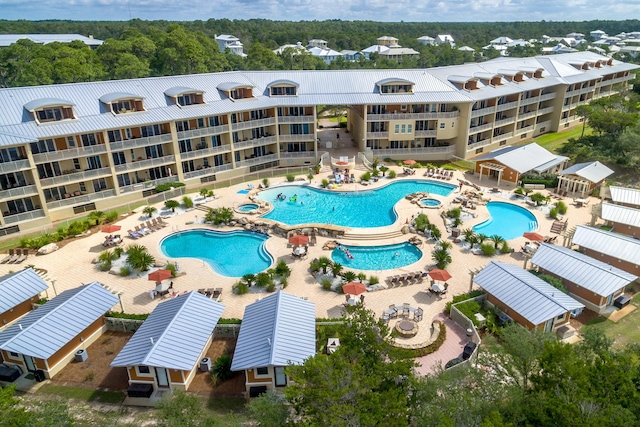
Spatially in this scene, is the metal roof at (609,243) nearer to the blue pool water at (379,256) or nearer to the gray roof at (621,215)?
the gray roof at (621,215)

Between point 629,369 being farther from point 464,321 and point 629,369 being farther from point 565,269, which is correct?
point 565,269

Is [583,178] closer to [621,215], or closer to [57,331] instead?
[621,215]

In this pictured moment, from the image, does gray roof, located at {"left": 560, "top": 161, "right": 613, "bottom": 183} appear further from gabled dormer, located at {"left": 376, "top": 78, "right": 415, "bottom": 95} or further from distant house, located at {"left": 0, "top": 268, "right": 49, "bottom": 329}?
distant house, located at {"left": 0, "top": 268, "right": 49, "bottom": 329}

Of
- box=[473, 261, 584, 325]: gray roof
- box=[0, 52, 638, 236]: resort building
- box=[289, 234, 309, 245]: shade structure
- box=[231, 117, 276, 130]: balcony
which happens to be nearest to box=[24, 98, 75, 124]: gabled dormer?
box=[0, 52, 638, 236]: resort building

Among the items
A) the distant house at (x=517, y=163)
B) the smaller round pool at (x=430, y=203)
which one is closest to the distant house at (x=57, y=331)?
the smaller round pool at (x=430, y=203)

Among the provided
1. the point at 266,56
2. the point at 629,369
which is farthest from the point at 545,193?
the point at 266,56
